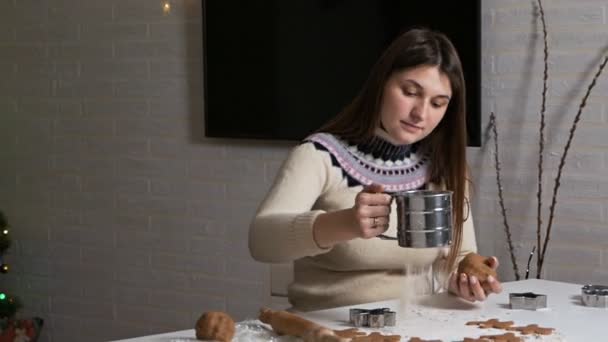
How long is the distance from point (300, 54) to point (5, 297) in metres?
1.93

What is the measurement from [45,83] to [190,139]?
913mm

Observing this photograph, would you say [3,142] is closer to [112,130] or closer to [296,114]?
[112,130]

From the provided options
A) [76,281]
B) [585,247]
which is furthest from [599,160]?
[76,281]

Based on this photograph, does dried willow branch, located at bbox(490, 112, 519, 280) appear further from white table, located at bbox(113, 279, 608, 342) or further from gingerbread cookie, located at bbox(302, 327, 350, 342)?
gingerbread cookie, located at bbox(302, 327, 350, 342)

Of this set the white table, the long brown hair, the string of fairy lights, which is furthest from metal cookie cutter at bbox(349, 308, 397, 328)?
the string of fairy lights

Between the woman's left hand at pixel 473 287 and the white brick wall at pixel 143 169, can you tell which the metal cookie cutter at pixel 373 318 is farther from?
the white brick wall at pixel 143 169

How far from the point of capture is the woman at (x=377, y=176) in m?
2.44

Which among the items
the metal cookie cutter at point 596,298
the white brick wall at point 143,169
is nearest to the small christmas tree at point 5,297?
the white brick wall at point 143,169

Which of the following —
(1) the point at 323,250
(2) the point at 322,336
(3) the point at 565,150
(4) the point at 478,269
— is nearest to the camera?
(2) the point at 322,336

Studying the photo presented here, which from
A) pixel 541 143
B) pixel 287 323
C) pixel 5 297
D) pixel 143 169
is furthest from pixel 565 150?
pixel 5 297

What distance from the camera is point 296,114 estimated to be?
14.1ft

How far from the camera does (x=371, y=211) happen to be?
2.18 m

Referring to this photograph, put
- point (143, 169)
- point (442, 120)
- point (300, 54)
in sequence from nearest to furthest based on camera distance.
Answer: point (442, 120) → point (300, 54) → point (143, 169)

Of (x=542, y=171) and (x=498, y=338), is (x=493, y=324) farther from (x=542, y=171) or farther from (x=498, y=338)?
(x=542, y=171)
